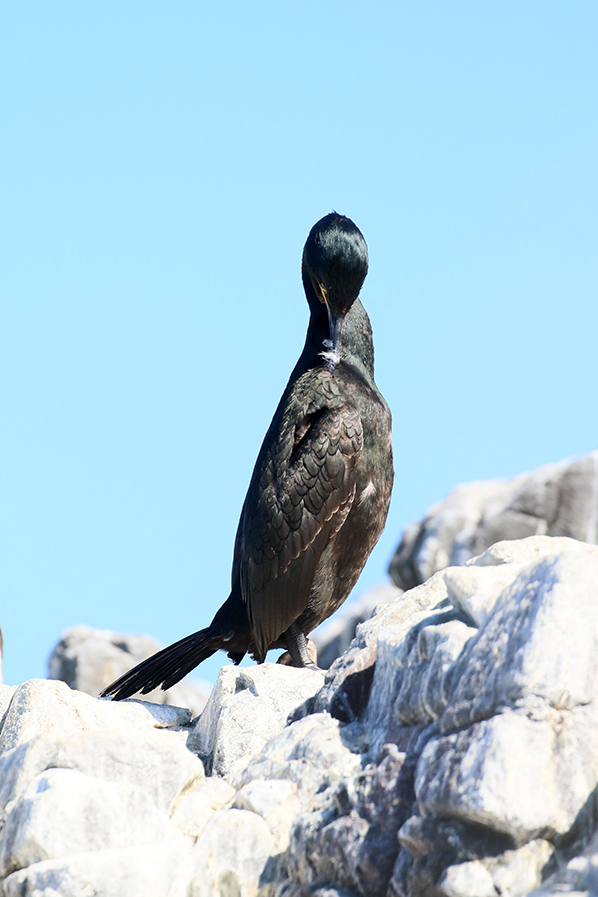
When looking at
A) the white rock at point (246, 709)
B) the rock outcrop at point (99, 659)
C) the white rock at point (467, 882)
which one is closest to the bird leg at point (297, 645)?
the white rock at point (246, 709)

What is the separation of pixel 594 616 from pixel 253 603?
318cm

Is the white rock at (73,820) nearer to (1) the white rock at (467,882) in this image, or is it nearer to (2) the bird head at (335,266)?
(1) the white rock at (467,882)

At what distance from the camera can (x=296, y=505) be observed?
18.0 ft

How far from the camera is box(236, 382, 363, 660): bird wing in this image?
215 inches

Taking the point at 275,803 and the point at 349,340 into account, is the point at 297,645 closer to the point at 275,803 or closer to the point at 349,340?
the point at 349,340

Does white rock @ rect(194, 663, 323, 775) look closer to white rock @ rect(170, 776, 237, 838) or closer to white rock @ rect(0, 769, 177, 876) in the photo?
white rock @ rect(170, 776, 237, 838)

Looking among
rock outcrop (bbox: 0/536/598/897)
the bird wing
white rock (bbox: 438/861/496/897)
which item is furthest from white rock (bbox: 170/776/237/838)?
the bird wing

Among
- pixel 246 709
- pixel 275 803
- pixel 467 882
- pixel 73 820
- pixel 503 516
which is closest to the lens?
pixel 467 882

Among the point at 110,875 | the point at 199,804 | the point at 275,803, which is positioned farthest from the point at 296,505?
the point at 110,875

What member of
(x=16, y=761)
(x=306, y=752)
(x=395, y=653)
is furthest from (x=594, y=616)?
(x=16, y=761)

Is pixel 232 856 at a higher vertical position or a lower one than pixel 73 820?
lower

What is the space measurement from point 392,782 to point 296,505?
2760 millimetres

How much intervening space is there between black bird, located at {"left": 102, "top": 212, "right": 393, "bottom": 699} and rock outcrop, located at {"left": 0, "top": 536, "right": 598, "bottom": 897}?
1.77 m

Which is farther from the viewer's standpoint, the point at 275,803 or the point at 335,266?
the point at 335,266
